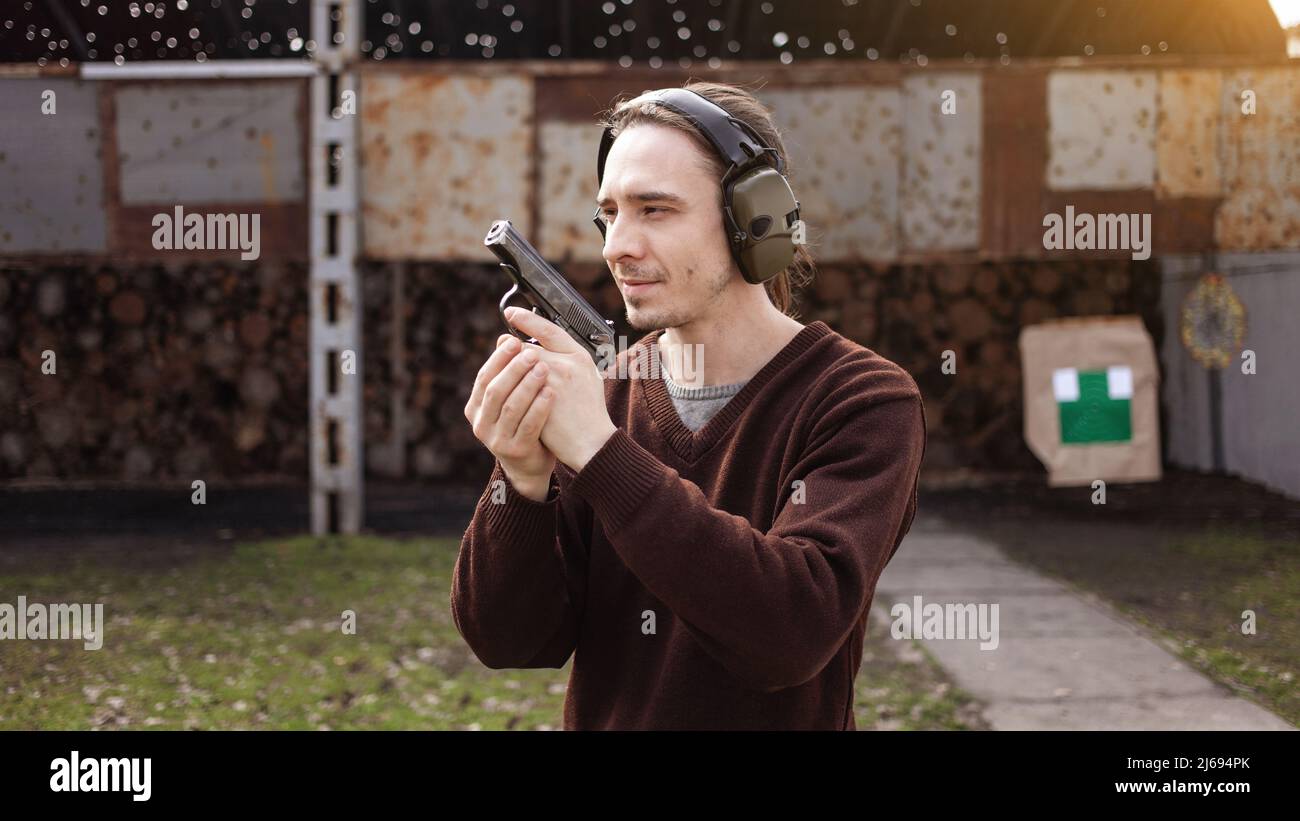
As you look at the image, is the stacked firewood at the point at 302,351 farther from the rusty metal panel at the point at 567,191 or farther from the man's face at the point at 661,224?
the man's face at the point at 661,224

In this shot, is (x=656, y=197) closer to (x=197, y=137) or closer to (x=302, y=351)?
(x=197, y=137)

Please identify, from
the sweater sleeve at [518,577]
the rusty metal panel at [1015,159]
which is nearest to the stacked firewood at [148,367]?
the rusty metal panel at [1015,159]

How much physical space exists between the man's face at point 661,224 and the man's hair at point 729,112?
1 centimetres

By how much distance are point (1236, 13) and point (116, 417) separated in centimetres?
1217

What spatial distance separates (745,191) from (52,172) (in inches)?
294

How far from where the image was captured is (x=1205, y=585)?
6.46 m

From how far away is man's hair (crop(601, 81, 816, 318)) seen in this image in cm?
172

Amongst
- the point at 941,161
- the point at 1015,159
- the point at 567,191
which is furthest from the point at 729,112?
the point at 1015,159

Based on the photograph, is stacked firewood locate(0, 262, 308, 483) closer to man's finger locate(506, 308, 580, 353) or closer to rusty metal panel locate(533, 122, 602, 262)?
rusty metal panel locate(533, 122, 602, 262)

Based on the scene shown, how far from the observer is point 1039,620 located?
18.9ft

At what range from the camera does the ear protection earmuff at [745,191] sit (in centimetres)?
172
